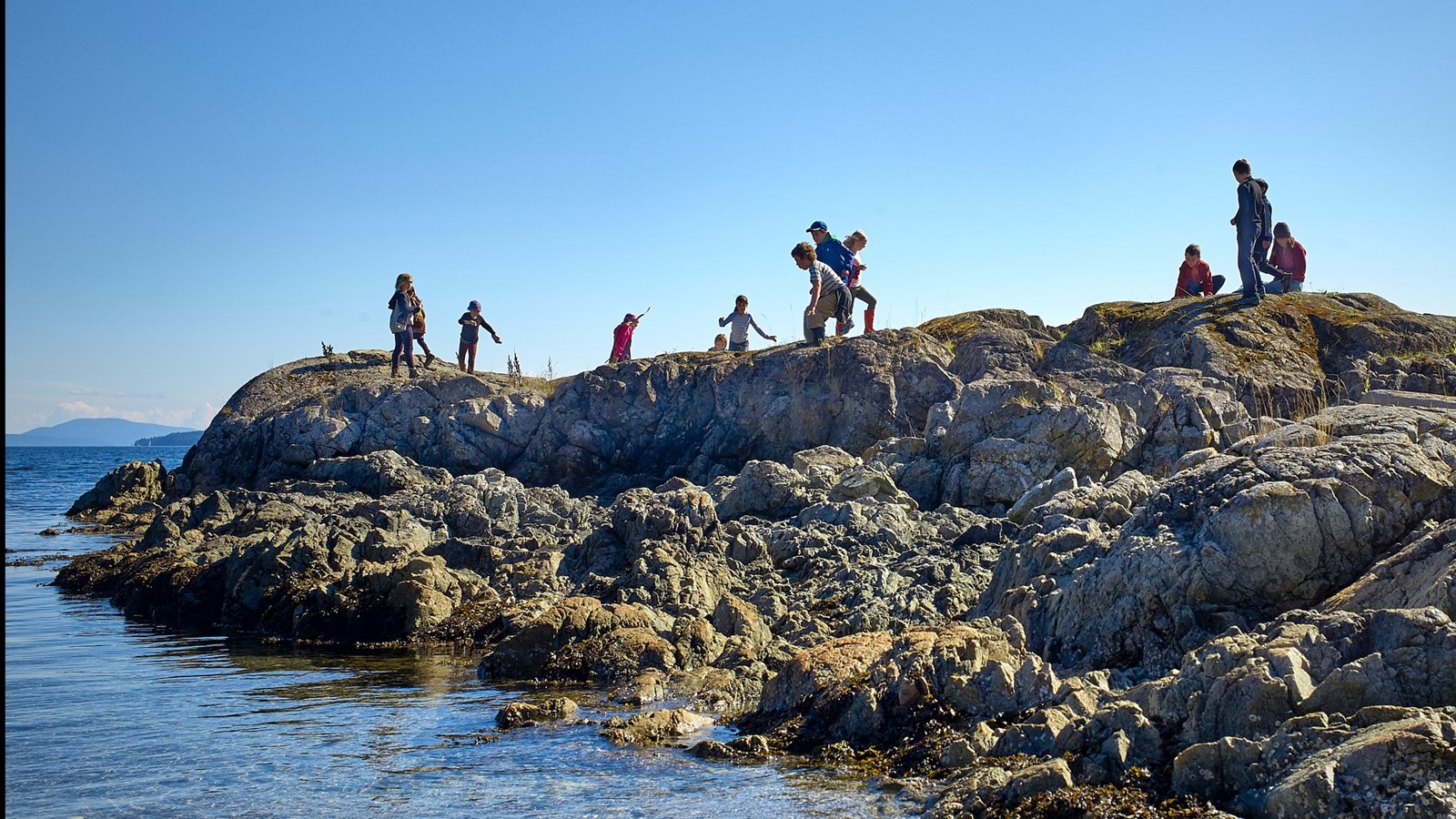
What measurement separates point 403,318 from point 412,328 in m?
0.79

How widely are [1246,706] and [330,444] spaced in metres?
24.8

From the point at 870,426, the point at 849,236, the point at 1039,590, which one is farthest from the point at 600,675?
the point at 849,236

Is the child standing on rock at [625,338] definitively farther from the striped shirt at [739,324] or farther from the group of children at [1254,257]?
the group of children at [1254,257]

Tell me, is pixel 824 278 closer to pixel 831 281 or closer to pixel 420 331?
pixel 831 281

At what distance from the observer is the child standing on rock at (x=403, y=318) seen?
98.5 feet

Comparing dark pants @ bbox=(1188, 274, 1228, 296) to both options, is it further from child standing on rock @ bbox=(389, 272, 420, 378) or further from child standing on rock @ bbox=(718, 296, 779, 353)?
child standing on rock @ bbox=(389, 272, 420, 378)

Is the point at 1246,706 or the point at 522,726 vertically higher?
the point at 1246,706

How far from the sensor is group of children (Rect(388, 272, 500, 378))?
3016cm

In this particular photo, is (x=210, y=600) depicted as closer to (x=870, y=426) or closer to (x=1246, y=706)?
(x=870, y=426)

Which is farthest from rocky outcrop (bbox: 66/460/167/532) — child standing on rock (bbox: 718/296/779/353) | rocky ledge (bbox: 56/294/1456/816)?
child standing on rock (bbox: 718/296/779/353)

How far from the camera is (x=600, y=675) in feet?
42.4

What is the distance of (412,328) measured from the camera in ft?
103

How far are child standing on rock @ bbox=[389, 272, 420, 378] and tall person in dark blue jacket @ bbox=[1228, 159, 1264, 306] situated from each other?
18868 mm

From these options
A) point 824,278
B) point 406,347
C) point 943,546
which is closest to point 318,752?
point 943,546
